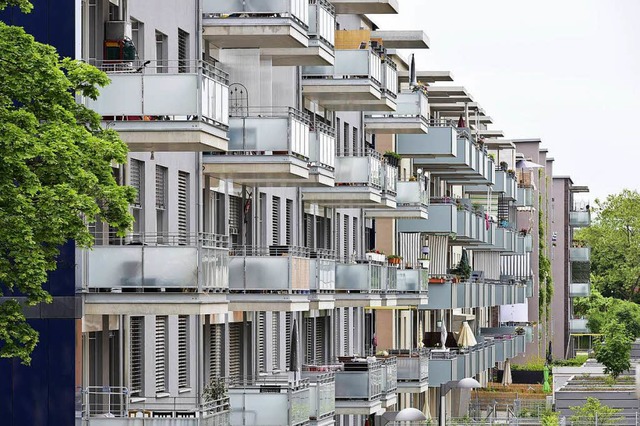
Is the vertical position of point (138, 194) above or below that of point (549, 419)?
above

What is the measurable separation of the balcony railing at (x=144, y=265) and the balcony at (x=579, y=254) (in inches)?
4605

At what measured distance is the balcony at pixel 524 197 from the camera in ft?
348

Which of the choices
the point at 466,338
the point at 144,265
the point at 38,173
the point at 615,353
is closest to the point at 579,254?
the point at 615,353

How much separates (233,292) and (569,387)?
63781 millimetres

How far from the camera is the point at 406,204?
59.6 m

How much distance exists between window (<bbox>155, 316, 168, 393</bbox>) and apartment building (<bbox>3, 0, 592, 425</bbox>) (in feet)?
0.16

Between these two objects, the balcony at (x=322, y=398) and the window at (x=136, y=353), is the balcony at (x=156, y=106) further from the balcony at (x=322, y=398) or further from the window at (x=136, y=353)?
the balcony at (x=322, y=398)

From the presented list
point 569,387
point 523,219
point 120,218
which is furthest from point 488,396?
point 120,218

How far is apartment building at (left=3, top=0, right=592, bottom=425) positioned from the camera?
29.9 metres

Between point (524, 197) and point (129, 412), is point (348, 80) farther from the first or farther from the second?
point (524, 197)

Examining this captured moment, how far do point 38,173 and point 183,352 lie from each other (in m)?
13.3

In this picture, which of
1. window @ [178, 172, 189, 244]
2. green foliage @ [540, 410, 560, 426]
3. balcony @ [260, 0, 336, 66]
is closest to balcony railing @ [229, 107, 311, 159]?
window @ [178, 172, 189, 244]

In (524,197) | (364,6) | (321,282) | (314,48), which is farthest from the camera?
(524,197)

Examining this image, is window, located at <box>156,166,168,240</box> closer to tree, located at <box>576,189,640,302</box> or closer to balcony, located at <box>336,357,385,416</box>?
balcony, located at <box>336,357,385,416</box>
